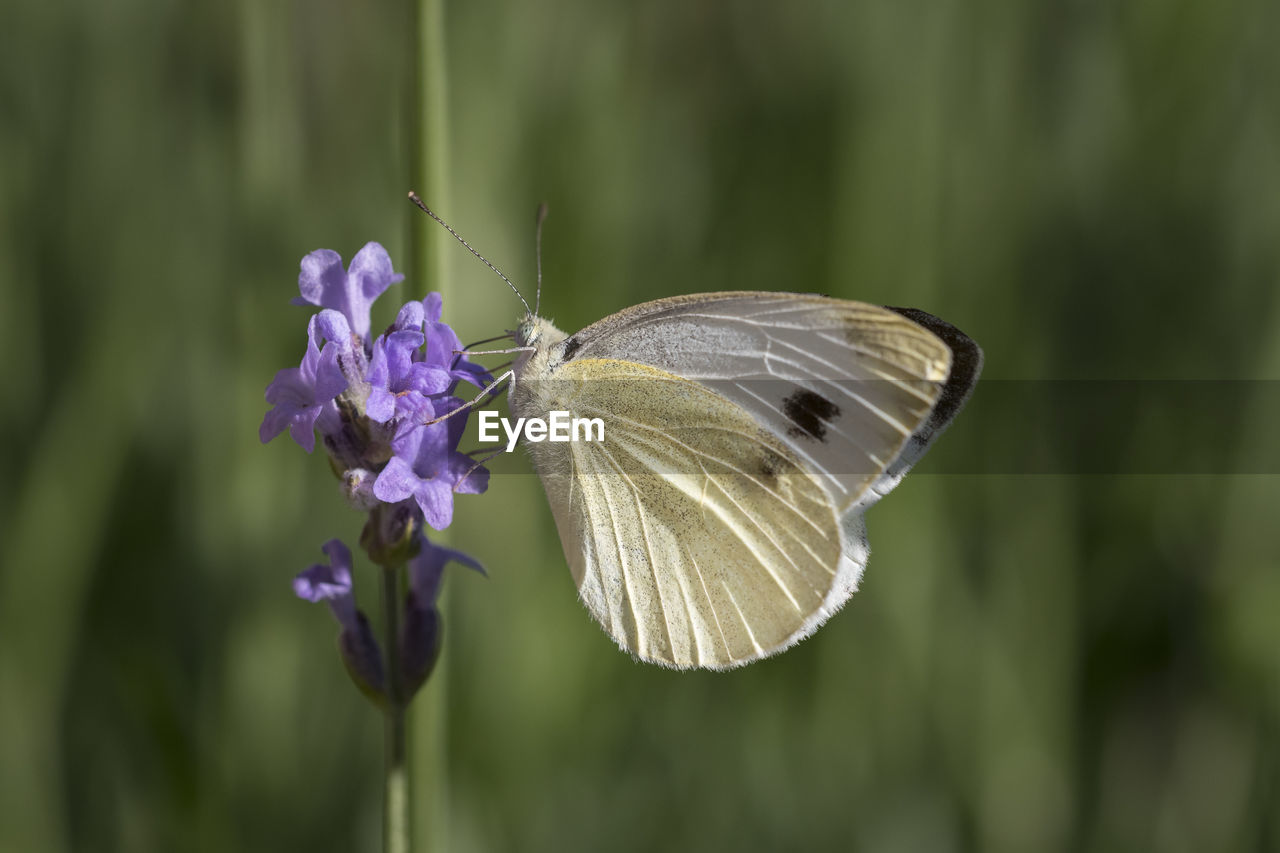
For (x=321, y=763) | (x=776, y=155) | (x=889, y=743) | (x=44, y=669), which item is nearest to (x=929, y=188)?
(x=776, y=155)

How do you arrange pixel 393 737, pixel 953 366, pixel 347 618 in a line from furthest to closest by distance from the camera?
pixel 953 366 → pixel 347 618 → pixel 393 737

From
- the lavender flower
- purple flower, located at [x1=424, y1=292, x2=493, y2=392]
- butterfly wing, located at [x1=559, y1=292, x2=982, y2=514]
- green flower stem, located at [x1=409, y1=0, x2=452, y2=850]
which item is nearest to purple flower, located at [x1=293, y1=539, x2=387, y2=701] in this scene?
the lavender flower

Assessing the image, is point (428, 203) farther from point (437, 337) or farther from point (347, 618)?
point (347, 618)

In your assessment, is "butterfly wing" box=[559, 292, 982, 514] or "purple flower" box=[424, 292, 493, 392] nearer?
"purple flower" box=[424, 292, 493, 392]

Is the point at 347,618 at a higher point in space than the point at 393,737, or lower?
higher

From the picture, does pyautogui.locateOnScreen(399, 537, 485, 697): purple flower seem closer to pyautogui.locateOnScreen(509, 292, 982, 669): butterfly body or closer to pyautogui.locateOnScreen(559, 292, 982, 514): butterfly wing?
pyautogui.locateOnScreen(509, 292, 982, 669): butterfly body

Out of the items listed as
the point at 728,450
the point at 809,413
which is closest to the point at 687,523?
the point at 728,450

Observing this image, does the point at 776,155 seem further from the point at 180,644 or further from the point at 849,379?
the point at 180,644
